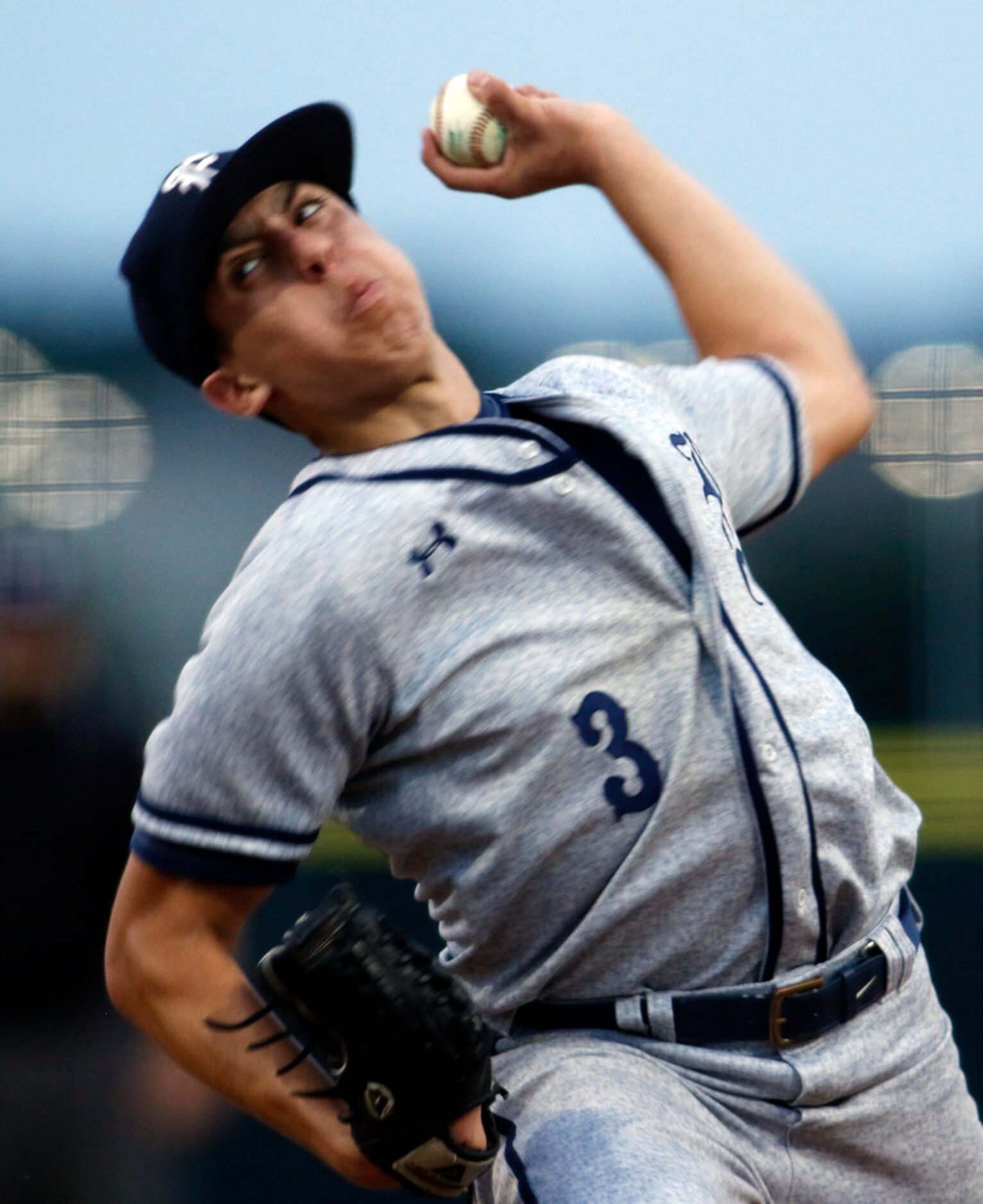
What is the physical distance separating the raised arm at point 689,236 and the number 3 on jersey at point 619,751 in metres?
0.45

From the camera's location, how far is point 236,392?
53.8 inches

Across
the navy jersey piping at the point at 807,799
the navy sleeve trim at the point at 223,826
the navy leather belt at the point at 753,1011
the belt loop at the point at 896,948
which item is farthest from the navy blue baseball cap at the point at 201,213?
the belt loop at the point at 896,948

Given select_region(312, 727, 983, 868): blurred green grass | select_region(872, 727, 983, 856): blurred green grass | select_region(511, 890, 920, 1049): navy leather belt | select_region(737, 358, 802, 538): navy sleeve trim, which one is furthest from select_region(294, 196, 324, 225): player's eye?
select_region(872, 727, 983, 856): blurred green grass

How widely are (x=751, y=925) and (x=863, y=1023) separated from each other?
164 mm

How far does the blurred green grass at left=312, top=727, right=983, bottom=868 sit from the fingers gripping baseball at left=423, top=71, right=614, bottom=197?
2136mm

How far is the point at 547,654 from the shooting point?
1217 millimetres

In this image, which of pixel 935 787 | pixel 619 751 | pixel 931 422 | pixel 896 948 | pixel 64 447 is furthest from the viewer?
pixel 64 447

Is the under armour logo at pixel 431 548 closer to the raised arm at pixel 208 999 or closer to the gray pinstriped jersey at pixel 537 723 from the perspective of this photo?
the gray pinstriped jersey at pixel 537 723

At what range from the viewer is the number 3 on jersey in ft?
4.00

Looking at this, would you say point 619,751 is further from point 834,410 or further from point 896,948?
point 834,410

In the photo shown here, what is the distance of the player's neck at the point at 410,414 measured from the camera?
1.32m

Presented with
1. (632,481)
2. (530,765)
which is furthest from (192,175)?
(530,765)

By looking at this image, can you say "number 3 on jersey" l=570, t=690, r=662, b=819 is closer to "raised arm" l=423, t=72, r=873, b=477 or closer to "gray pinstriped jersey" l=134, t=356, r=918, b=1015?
"gray pinstriped jersey" l=134, t=356, r=918, b=1015

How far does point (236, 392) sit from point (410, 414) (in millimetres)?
174
